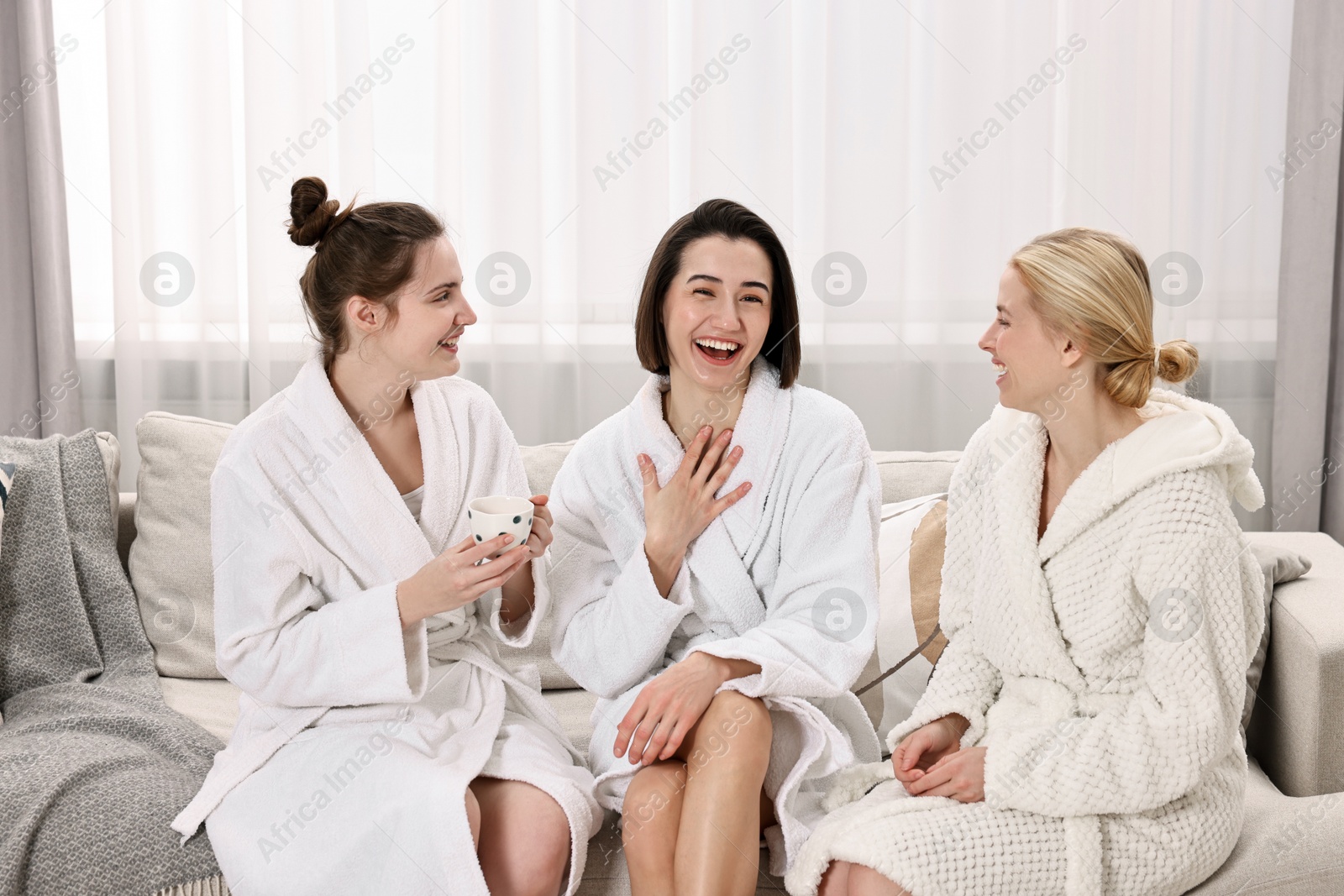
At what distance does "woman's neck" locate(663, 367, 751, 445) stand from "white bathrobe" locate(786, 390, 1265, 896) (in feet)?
1.45

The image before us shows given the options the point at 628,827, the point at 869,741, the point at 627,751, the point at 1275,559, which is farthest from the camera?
the point at 1275,559

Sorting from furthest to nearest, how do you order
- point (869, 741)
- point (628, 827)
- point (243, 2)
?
point (243, 2) → point (869, 741) → point (628, 827)

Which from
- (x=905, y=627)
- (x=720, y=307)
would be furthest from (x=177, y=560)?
(x=905, y=627)

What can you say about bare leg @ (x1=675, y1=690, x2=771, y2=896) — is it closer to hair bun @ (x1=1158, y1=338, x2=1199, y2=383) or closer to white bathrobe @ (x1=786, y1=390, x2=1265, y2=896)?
white bathrobe @ (x1=786, y1=390, x2=1265, y2=896)

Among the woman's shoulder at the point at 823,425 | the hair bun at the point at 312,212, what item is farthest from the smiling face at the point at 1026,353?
the hair bun at the point at 312,212

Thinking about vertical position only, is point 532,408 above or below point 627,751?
above

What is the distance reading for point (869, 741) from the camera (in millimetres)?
1734

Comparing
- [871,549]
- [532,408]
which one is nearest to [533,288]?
[532,408]

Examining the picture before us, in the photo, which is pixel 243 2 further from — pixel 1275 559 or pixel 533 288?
pixel 1275 559

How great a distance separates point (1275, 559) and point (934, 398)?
3.37 ft

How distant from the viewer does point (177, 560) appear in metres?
2.14

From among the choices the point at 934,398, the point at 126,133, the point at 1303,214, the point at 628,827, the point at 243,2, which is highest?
the point at 243,2

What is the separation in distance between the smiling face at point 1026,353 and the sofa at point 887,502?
0.63 m

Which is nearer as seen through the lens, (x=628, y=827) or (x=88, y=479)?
(x=628, y=827)
